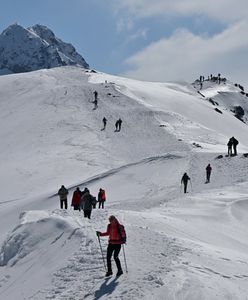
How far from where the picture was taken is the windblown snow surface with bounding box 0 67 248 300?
13.6 m

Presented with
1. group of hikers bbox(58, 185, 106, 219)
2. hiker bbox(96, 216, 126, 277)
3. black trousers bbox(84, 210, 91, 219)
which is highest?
group of hikers bbox(58, 185, 106, 219)

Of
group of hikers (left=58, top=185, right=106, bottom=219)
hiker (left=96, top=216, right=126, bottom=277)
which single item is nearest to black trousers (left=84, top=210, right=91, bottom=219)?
group of hikers (left=58, top=185, right=106, bottom=219)

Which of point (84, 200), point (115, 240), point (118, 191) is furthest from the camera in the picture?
point (118, 191)

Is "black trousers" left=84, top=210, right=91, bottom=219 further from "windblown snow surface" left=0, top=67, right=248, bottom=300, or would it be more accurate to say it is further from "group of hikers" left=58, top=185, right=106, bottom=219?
"windblown snow surface" left=0, top=67, right=248, bottom=300

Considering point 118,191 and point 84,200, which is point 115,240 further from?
point 118,191

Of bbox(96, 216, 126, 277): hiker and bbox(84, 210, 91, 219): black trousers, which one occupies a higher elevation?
bbox(84, 210, 91, 219): black trousers

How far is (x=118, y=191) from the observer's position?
37.8m

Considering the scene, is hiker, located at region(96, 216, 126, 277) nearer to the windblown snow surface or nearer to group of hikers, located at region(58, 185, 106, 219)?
the windblown snow surface

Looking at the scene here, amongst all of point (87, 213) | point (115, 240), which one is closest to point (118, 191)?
point (87, 213)

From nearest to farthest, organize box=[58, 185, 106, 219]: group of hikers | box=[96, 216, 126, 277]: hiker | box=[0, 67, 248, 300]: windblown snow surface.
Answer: box=[96, 216, 126, 277]: hiker → box=[0, 67, 248, 300]: windblown snow surface → box=[58, 185, 106, 219]: group of hikers

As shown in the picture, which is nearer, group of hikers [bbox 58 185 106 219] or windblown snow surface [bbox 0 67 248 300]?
windblown snow surface [bbox 0 67 248 300]

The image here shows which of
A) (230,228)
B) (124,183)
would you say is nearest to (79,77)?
(124,183)

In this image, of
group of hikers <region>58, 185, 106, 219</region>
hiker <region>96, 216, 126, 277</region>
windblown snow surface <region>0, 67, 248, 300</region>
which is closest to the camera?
hiker <region>96, 216, 126, 277</region>

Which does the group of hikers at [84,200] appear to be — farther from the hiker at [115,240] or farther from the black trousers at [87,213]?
the hiker at [115,240]
